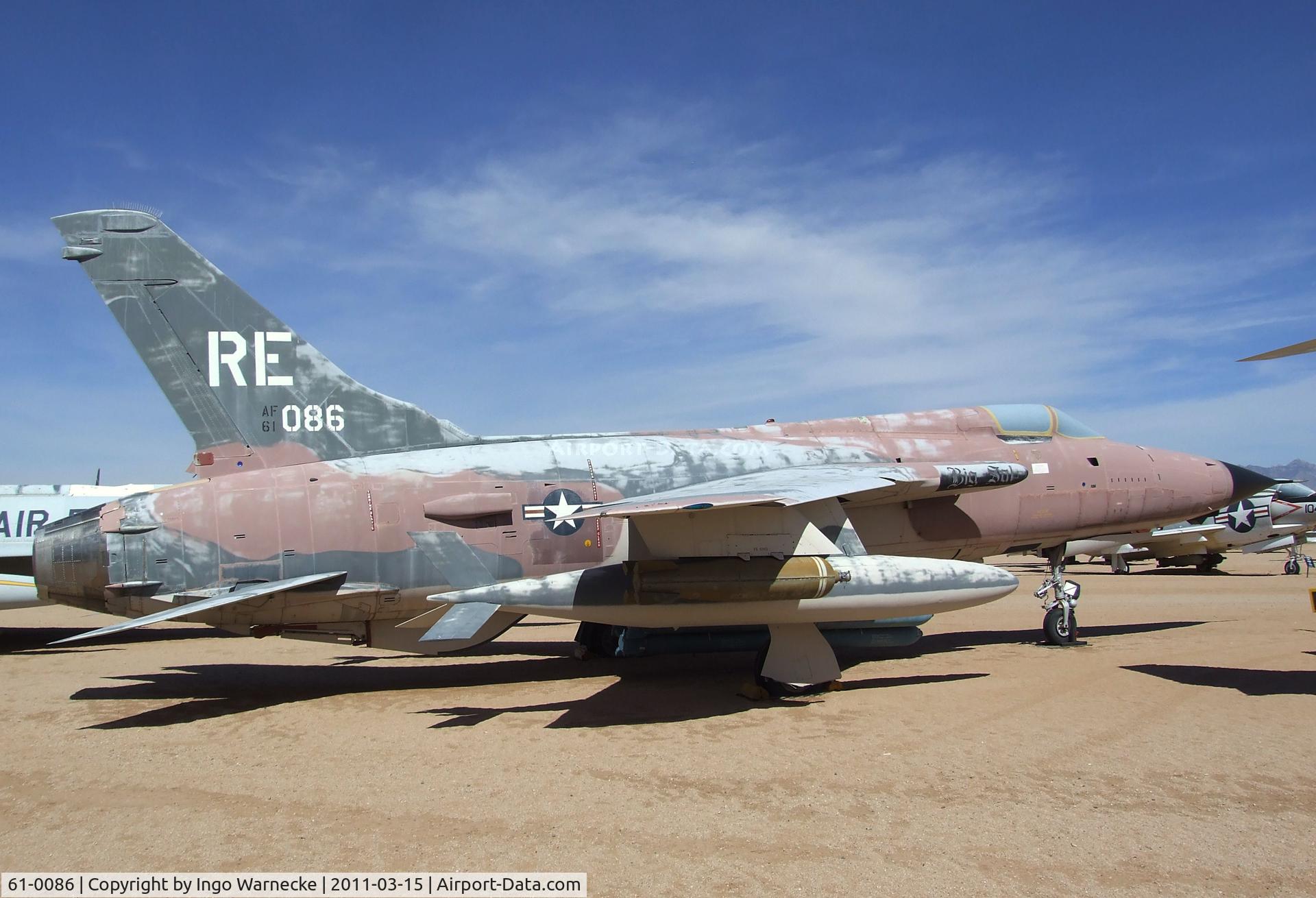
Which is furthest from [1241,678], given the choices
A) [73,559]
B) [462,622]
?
[73,559]

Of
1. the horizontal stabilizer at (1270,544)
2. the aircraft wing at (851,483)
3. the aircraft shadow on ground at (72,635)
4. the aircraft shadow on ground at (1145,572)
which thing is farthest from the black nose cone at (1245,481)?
the horizontal stabilizer at (1270,544)

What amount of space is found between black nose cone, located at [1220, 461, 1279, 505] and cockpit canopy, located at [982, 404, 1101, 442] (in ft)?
7.41

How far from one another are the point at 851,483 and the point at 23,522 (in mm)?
16858

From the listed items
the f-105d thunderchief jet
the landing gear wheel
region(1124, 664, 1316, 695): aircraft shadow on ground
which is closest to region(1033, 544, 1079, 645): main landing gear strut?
the landing gear wheel

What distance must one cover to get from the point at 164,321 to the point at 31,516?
10267mm

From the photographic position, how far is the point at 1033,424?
11.5m

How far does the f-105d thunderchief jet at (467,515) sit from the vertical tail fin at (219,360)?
0.07 ft

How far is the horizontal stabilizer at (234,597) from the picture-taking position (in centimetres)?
772

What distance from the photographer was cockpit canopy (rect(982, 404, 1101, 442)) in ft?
37.3

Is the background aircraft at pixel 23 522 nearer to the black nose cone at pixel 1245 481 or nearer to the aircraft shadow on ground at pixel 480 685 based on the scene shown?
the aircraft shadow on ground at pixel 480 685

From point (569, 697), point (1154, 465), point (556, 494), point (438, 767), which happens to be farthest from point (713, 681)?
point (1154, 465)

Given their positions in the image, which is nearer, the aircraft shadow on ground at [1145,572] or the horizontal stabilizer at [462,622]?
the horizontal stabilizer at [462,622]
